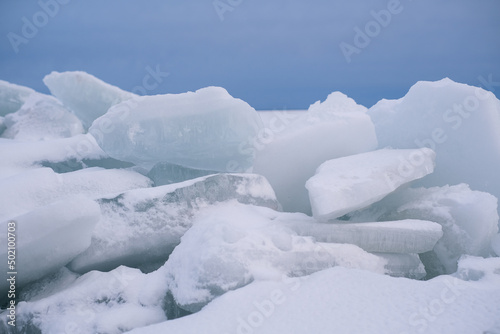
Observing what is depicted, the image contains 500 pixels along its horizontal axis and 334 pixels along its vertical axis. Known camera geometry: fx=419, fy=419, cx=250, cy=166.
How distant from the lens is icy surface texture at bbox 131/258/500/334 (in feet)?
4.28

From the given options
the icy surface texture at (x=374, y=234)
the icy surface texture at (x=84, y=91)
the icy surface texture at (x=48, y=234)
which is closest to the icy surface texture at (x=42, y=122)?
the icy surface texture at (x=84, y=91)

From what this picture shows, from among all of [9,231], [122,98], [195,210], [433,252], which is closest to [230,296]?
[195,210]

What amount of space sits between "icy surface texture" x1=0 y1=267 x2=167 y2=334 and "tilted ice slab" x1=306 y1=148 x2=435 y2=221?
80 centimetres

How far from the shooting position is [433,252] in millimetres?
2160

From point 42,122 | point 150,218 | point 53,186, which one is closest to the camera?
point 150,218

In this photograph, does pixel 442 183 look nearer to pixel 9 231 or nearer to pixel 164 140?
pixel 164 140

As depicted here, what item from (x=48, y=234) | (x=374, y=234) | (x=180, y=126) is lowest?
(x=374, y=234)

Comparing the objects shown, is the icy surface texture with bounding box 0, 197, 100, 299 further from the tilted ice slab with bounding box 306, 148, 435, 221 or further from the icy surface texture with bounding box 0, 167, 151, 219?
the tilted ice slab with bounding box 306, 148, 435, 221

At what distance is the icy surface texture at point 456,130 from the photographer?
7.96 ft

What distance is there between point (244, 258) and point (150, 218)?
2.16ft

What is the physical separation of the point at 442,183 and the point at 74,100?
10.8ft

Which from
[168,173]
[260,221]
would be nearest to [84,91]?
[168,173]

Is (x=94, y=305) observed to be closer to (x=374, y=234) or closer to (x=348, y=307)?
(x=348, y=307)

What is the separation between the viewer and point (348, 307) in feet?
4.58
